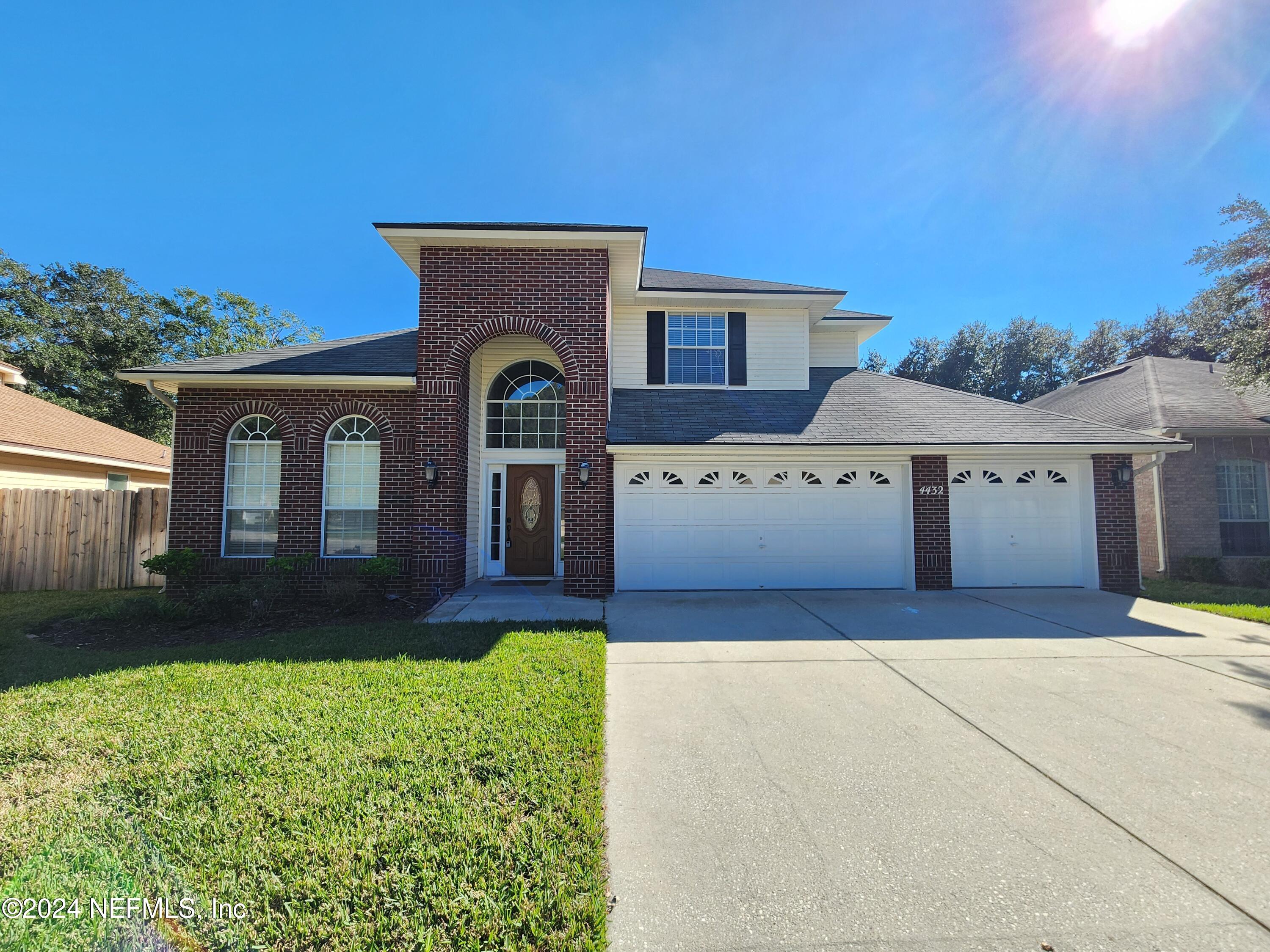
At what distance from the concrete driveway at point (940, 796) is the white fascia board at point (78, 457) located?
12.3m

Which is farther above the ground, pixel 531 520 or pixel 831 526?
pixel 531 520

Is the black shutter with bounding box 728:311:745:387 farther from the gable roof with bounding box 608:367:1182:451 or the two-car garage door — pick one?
the two-car garage door

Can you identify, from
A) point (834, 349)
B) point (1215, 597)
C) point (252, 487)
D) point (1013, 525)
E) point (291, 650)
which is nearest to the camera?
point (291, 650)

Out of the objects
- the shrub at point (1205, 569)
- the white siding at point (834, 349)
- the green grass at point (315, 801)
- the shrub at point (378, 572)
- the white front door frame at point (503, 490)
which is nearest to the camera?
the green grass at point (315, 801)

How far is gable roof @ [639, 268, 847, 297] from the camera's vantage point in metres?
11.6

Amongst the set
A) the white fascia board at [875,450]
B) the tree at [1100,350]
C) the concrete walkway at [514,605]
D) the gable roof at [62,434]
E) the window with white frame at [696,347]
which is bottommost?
the concrete walkway at [514,605]

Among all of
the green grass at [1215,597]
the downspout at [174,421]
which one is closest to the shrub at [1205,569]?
the green grass at [1215,597]

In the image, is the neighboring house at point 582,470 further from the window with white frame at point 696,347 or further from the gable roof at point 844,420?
the window with white frame at point 696,347

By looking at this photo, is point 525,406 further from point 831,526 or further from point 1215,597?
point 1215,597

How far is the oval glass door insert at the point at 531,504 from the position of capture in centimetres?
1077

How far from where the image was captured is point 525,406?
35.6 ft

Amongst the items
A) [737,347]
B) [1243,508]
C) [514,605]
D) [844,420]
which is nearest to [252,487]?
[514,605]

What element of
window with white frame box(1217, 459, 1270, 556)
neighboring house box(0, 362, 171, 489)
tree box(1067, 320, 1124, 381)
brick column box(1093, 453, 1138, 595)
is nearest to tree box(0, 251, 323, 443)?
neighboring house box(0, 362, 171, 489)

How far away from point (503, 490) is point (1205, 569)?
616 inches
